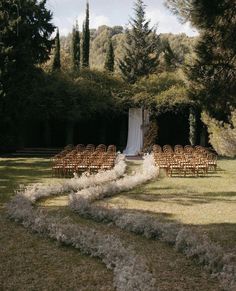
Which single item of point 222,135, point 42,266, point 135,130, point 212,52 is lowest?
point 42,266

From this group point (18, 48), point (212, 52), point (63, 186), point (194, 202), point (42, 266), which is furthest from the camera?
point (18, 48)

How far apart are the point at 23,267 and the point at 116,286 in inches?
60.9

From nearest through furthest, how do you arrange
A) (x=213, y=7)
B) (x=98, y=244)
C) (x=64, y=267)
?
1. (x=64, y=267)
2. (x=98, y=244)
3. (x=213, y=7)

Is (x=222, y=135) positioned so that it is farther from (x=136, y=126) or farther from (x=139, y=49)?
(x=139, y=49)

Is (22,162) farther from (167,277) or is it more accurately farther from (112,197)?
(167,277)

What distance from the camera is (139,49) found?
1737 inches

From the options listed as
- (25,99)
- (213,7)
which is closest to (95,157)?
(25,99)

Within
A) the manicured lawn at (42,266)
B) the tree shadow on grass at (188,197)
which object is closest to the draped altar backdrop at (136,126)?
the tree shadow on grass at (188,197)

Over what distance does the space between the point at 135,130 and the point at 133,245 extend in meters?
23.5

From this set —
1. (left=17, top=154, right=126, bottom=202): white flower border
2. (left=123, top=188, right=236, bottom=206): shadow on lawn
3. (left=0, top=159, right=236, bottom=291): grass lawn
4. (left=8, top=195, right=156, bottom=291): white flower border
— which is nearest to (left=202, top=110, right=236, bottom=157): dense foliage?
(left=17, top=154, right=126, bottom=202): white flower border

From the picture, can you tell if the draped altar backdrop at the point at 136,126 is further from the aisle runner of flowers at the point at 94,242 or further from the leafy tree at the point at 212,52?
the aisle runner of flowers at the point at 94,242

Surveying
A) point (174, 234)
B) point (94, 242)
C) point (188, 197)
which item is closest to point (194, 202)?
point (188, 197)

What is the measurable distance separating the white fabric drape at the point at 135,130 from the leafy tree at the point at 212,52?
1783cm

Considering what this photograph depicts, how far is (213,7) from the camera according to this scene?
924 centimetres
